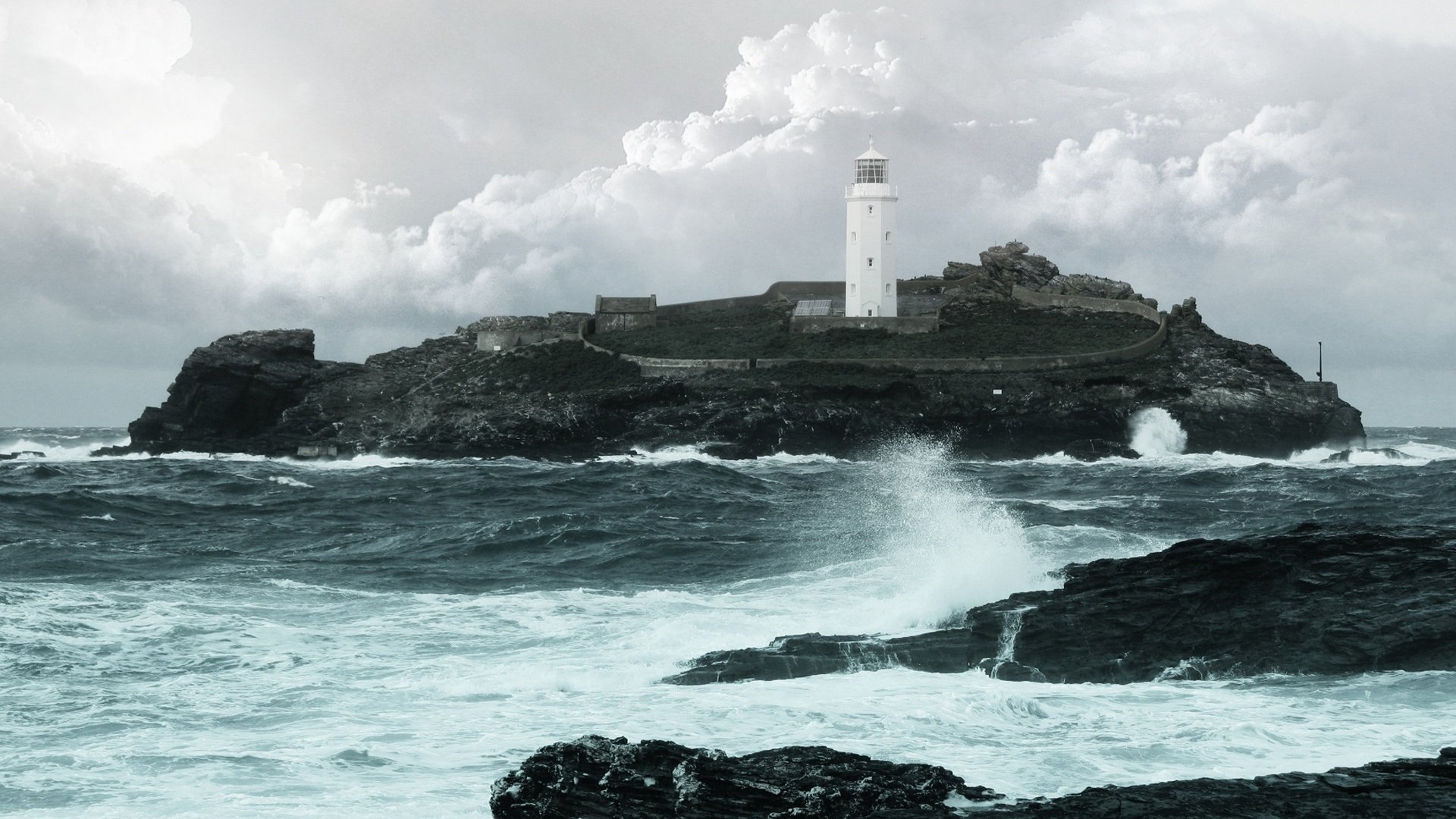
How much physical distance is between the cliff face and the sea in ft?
67.8

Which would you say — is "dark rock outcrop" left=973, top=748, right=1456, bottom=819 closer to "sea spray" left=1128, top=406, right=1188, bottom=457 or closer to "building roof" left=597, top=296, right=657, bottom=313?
"sea spray" left=1128, top=406, right=1188, bottom=457

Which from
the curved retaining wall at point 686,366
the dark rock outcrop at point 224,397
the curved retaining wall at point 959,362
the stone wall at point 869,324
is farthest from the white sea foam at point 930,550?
the dark rock outcrop at point 224,397

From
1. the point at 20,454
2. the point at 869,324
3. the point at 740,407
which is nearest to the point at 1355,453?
the point at 869,324

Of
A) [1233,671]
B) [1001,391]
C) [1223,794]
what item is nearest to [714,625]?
[1233,671]

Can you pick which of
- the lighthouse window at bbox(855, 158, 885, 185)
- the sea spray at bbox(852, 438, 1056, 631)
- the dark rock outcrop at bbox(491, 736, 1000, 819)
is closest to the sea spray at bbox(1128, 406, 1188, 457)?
the lighthouse window at bbox(855, 158, 885, 185)

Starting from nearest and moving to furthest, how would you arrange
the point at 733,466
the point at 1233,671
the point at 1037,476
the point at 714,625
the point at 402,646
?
the point at 1233,671 < the point at 402,646 < the point at 714,625 < the point at 1037,476 < the point at 733,466

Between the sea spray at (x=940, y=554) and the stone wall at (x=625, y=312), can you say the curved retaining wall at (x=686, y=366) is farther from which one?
the sea spray at (x=940, y=554)

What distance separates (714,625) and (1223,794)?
8630mm

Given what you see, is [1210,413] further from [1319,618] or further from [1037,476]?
[1319,618]

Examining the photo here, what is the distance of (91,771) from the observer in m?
11.0

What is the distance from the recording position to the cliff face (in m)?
56.2

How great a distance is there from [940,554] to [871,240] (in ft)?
162

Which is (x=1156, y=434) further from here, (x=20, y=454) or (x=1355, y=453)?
(x=20, y=454)

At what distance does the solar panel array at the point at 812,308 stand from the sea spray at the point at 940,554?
33.9 metres
